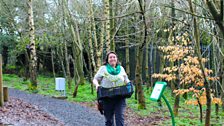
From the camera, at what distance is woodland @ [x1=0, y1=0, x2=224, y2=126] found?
904 cm

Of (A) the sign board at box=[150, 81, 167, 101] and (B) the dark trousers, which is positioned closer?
(A) the sign board at box=[150, 81, 167, 101]

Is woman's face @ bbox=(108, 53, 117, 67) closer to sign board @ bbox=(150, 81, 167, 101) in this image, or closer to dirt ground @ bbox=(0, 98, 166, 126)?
sign board @ bbox=(150, 81, 167, 101)

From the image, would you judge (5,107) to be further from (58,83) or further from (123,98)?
(58,83)

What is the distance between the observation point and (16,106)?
945cm

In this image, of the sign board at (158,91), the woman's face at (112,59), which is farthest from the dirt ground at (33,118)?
the sign board at (158,91)

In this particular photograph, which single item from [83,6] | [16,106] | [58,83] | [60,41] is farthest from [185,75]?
[60,41]

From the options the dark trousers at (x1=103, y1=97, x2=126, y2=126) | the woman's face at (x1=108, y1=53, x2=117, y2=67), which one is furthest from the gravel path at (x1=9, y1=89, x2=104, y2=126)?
the woman's face at (x1=108, y1=53, x2=117, y2=67)

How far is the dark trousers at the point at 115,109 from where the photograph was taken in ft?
19.7

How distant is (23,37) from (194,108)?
10.9m

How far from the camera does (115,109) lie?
6.07m

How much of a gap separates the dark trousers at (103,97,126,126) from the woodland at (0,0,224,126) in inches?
84.1

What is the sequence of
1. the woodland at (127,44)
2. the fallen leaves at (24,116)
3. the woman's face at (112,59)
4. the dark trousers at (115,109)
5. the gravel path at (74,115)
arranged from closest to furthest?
the dark trousers at (115,109) → the woman's face at (112,59) → the fallen leaves at (24,116) → the gravel path at (74,115) → the woodland at (127,44)

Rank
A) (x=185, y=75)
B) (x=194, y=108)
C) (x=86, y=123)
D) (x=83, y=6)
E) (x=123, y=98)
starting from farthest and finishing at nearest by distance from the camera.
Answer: (x=83, y=6) < (x=194, y=108) < (x=185, y=75) < (x=86, y=123) < (x=123, y=98)

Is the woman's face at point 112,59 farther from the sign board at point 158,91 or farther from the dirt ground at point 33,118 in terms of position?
the dirt ground at point 33,118
